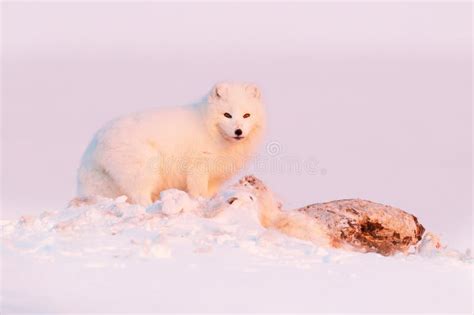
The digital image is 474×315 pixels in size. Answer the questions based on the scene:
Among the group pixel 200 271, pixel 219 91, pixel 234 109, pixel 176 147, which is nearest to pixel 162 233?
pixel 200 271

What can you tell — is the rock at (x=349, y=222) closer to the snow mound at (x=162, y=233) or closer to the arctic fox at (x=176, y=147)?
the snow mound at (x=162, y=233)

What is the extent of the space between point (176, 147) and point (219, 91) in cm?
82

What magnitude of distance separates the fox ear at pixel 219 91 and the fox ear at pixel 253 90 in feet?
0.85

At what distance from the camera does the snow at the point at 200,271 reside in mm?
5828

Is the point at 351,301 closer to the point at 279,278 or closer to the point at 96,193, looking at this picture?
the point at 279,278

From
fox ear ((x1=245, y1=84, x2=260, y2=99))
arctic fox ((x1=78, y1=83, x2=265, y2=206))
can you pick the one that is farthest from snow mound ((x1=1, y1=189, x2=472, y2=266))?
fox ear ((x1=245, y1=84, x2=260, y2=99))

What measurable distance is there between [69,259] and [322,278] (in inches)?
68.0

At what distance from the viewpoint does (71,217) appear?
7512 millimetres

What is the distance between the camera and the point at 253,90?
10438 mm

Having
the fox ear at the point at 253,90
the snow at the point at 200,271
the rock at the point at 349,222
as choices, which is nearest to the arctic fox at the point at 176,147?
the fox ear at the point at 253,90

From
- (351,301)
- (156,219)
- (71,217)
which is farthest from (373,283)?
(71,217)

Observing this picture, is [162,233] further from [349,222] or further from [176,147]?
[176,147]

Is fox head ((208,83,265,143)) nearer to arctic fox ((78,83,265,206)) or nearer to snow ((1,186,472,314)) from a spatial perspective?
arctic fox ((78,83,265,206))

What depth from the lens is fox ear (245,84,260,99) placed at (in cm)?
1042
